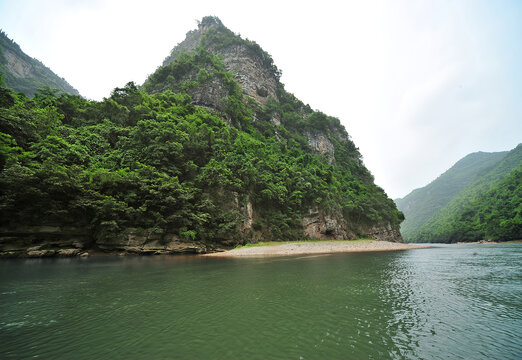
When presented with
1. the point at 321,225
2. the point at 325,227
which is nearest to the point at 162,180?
the point at 321,225

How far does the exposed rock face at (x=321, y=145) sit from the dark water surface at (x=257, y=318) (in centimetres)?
5609

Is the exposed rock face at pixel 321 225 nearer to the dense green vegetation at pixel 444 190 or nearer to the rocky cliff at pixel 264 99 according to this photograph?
the rocky cliff at pixel 264 99

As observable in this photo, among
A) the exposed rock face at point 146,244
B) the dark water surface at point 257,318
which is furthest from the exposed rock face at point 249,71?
the dark water surface at point 257,318

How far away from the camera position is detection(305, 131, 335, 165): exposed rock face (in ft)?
214

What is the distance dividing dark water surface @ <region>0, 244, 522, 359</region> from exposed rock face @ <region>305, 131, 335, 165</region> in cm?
5609

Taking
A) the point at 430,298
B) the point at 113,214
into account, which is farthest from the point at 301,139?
the point at 430,298

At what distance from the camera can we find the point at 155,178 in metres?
24.5

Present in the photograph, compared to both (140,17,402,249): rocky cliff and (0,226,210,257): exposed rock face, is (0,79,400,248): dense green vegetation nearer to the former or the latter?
(0,226,210,257): exposed rock face

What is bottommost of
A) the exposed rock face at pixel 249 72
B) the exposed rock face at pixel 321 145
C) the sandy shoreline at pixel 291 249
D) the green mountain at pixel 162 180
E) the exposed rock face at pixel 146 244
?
the sandy shoreline at pixel 291 249

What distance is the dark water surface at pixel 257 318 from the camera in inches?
177

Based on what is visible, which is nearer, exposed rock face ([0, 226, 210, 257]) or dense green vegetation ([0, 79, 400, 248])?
Result: exposed rock face ([0, 226, 210, 257])

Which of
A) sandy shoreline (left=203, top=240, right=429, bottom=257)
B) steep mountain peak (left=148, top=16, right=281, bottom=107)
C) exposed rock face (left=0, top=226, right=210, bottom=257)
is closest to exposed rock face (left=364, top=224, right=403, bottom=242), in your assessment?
sandy shoreline (left=203, top=240, right=429, bottom=257)

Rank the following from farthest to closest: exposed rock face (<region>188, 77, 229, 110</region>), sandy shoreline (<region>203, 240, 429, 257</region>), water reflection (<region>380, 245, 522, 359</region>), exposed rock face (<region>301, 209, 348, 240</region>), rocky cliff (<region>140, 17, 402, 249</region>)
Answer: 1. exposed rock face (<region>188, 77, 229, 110</region>)
2. rocky cliff (<region>140, 17, 402, 249</region>)
3. exposed rock face (<region>301, 209, 348, 240</region>)
4. sandy shoreline (<region>203, 240, 429, 257</region>)
5. water reflection (<region>380, 245, 522, 359</region>)

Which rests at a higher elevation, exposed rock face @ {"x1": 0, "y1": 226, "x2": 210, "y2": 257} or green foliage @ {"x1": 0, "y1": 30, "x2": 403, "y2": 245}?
green foliage @ {"x1": 0, "y1": 30, "x2": 403, "y2": 245}
